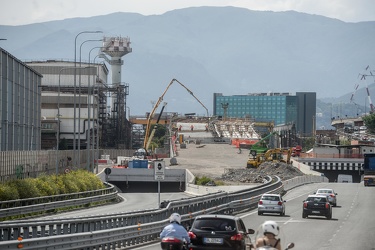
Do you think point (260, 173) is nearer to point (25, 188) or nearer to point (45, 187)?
point (45, 187)

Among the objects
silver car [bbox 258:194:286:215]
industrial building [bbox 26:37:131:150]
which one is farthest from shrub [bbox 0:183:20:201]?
industrial building [bbox 26:37:131:150]

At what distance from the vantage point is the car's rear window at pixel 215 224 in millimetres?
22562

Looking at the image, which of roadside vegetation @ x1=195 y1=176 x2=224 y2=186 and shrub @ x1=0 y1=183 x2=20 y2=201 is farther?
Answer: roadside vegetation @ x1=195 y1=176 x2=224 y2=186

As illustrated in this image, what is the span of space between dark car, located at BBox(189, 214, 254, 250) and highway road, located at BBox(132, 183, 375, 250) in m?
1.31

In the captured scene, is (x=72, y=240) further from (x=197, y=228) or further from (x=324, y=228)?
(x=324, y=228)

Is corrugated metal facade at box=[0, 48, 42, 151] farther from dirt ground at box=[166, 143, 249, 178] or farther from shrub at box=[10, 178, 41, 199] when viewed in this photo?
dirt ground at box=[166, 143, 249, 178]

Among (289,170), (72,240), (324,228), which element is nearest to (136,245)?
(72,240)

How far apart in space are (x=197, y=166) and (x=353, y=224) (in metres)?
80.8

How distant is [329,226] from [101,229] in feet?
48.7

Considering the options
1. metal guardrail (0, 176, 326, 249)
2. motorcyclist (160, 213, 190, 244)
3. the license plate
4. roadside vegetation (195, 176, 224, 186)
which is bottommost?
roadside vegetation (195, 176, 224, 186)

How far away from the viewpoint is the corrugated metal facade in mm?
75688

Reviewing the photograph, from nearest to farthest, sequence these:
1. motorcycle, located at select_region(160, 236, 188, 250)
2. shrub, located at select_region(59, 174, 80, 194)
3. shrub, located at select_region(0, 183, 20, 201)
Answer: motorcycle, located at select_region(160, 236, 188, 250)
shrub, located at select_region(0, 183, 20, 201)
shrub, located at select_region(59, 174, 80, 194)

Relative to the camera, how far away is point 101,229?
31.3 metres

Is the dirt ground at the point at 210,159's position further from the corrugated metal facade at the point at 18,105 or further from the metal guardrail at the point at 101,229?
the metal guardrail at the point at 101,229
